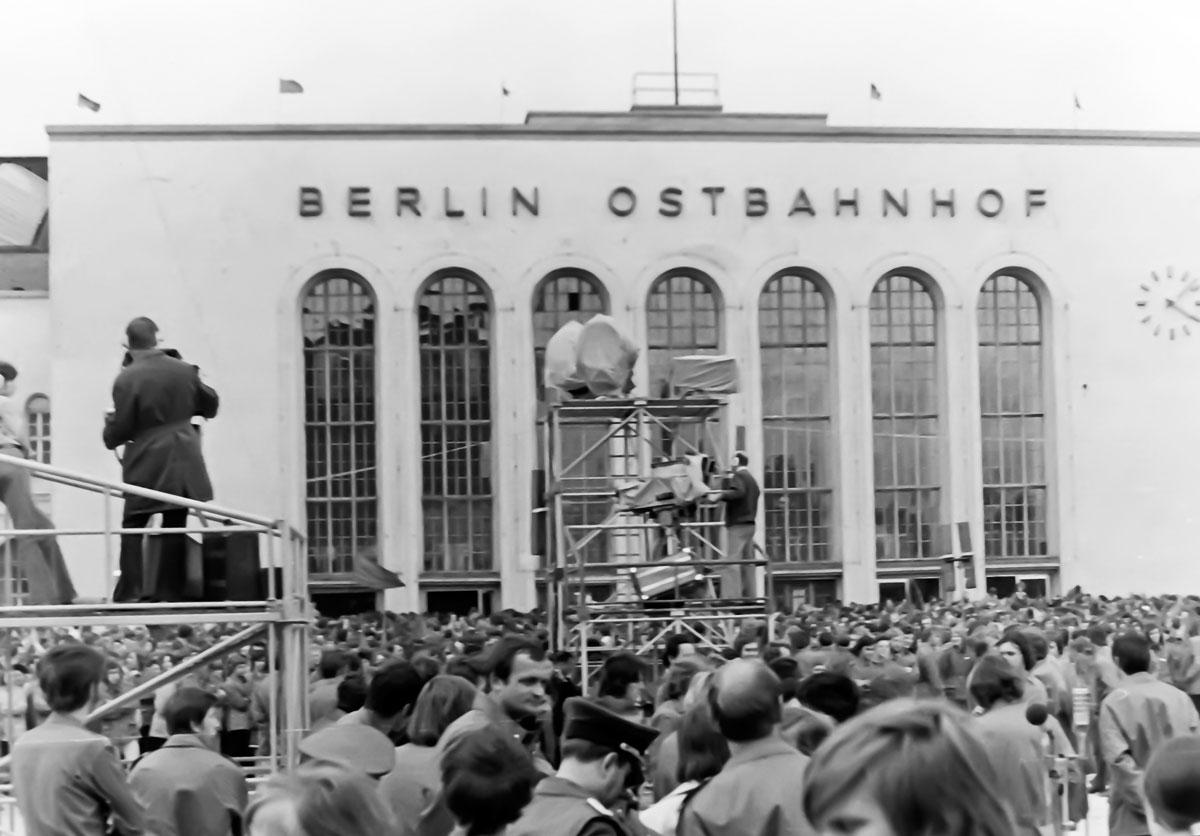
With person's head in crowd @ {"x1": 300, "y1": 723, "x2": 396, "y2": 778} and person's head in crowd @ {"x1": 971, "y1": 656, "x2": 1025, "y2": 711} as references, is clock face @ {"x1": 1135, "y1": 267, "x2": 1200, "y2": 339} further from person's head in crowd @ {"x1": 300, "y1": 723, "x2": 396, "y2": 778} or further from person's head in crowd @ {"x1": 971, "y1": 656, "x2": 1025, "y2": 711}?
person's head in crowd @ {"x1": 300, "y1": 723, "x2": 396, "y2": 778}

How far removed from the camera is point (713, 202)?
3791cm

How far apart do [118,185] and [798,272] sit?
12420 millimetres

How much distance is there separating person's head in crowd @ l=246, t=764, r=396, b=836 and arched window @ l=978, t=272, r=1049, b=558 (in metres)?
35.8

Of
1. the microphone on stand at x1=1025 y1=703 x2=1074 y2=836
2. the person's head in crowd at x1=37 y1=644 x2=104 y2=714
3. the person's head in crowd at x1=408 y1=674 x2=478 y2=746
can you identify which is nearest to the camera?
the person's head in crowd at x1=37 y1=644 x2=104 y2=714

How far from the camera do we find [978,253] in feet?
126

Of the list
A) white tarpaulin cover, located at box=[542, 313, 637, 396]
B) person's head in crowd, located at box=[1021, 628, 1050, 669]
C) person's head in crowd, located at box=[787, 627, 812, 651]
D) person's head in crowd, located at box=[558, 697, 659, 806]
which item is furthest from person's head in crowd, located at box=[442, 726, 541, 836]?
white tarpaulin cover, located at box=[542, 313, 637, 396]

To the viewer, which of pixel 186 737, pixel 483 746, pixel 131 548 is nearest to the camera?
pixel 483 746

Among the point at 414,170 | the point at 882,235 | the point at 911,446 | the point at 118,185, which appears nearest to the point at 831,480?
the point at 911,446

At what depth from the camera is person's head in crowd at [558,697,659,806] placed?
5.55m

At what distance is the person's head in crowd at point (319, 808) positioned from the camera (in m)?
3.56

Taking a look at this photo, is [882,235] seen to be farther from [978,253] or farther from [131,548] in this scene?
[131,548]

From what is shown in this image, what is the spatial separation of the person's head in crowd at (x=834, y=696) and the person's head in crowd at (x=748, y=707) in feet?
5.68

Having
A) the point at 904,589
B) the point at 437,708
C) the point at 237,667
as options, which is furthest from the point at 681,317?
the point at 437,708

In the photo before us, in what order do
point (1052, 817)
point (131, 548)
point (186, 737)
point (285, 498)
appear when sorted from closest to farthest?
1. point (186, 737)
2. point (131, 548)
3. point (1052, 817)
4. point (285, 498)
